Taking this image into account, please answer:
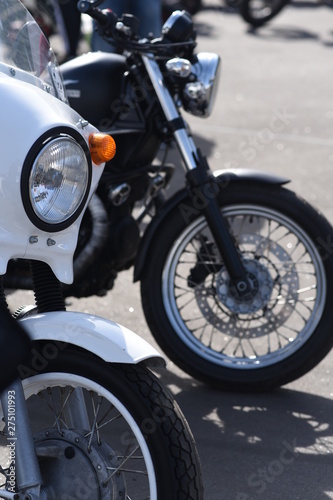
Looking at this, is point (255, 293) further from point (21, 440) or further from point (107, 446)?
point (21, 440)

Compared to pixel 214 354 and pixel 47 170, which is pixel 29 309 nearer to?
pixel 47 170

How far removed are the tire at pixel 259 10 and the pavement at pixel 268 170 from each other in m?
0.16

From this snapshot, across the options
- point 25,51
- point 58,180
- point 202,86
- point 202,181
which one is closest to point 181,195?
point 202,181

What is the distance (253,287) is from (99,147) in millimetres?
1273

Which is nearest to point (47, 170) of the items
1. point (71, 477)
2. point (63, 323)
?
point (63, 323)

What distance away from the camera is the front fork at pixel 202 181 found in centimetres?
352

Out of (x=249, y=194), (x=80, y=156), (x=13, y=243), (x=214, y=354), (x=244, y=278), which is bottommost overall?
(x=214, y=354)

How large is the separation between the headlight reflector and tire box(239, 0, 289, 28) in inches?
435

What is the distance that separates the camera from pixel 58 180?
7.59ft

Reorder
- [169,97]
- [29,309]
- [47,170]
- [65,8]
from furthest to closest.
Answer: [65,8]
[169,97]
[29,309]
[47,170]

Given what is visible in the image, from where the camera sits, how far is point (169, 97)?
3551 mm

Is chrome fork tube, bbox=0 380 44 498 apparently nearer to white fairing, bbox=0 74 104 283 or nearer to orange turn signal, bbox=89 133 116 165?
white fairing, bbox=0 74 104 283

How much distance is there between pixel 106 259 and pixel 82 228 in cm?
16

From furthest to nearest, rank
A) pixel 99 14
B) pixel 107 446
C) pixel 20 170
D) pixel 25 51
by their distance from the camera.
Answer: pixel 99 14
pixel 25 51
pixel 107 446
pixel 20 170
